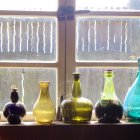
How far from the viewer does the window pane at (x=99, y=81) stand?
1519mm

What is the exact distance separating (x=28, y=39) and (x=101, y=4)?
1.02 ft

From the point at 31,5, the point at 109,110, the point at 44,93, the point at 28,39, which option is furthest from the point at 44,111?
the point at 31,5

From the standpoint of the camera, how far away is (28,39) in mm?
1519

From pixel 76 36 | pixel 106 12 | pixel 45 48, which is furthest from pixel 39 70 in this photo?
pixel 106 12

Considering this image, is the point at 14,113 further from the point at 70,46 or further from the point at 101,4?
the point at 101,4

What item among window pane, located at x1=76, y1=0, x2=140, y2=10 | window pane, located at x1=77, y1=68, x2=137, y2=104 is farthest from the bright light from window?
window pane, located at x1=77, y1=68, x2=137, y2=104

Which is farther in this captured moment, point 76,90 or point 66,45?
point 66,45

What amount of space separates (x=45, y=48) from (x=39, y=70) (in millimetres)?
87

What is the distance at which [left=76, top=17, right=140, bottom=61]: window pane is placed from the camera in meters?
1.52

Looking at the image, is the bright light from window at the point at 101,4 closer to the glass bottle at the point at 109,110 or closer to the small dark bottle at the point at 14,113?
the glass bottle at the point at 109,110
